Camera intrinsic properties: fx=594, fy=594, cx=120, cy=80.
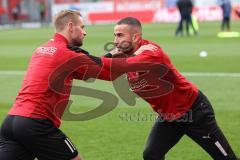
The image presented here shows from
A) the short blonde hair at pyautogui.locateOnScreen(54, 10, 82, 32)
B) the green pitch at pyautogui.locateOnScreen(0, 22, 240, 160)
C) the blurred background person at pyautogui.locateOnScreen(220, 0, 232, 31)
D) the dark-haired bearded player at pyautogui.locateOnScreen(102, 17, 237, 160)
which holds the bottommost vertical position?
the blurred background person at pyautogui.locateOnScreen(220, 0, 232, 31)

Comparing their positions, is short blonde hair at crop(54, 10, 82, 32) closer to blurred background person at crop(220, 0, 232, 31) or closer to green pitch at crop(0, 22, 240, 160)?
green pitch at crop(0, 22, 240, 160)

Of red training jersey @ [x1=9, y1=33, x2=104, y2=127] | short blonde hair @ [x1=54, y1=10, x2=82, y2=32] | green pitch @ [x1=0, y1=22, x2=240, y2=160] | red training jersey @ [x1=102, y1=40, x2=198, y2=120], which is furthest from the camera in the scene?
green pitch @ [x1=0, y1=22, x2=240, y2=160]

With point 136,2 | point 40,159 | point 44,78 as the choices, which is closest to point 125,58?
point 44,78

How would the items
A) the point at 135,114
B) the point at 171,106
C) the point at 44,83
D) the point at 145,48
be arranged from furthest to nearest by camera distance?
1. the point at 135,114
2. the point at 171,106
3. the point at 145,48
4. the point at 44,83

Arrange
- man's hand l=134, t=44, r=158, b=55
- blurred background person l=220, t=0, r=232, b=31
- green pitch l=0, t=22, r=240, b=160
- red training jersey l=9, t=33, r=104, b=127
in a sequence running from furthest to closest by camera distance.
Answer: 1. blurred background person l=220, t=0, r=232, b=31
2. green pitch l=0, t=22, r=240, b=160
3. man's hand l=134, t=44, r=158, b=55
4. red training jersey l=9, t=33, r=104, b=127

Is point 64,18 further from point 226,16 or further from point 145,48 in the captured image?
point 226,16

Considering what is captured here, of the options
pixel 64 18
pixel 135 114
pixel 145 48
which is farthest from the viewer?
pixel 135 114

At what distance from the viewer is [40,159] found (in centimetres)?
537

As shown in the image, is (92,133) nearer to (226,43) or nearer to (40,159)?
(40,159)

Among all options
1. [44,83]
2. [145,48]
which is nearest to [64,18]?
[44,83]

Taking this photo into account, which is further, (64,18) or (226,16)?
(226,16)

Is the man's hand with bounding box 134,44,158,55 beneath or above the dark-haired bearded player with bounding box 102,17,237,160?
above

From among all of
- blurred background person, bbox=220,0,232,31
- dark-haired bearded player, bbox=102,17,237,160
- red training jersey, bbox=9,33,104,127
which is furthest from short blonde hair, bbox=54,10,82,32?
blurred background person, bbox=220,0,232,31

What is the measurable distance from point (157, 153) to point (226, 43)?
2010cm
